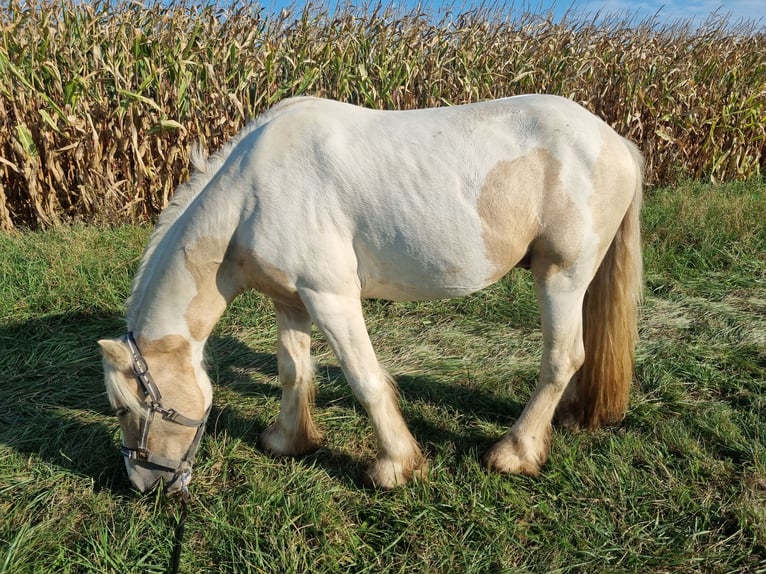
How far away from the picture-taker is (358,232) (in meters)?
2.47

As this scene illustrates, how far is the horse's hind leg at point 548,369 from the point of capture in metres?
2.74

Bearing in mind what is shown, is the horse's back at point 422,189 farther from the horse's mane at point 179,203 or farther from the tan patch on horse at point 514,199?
the horse's mane at point 179,203

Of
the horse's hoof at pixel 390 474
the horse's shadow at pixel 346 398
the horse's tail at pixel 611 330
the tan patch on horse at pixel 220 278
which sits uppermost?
the tan patch on horse at pixel 220 278

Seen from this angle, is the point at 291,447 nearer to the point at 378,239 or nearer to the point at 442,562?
the point at 442,562

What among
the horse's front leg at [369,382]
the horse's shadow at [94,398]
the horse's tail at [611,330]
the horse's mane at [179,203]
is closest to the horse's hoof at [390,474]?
the horse's front leg at [369,382]

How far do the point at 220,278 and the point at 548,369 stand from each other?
1651 mm

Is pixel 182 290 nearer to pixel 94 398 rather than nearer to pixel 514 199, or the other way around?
pixel 514 199

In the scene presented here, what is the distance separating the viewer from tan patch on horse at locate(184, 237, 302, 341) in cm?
Result: 242

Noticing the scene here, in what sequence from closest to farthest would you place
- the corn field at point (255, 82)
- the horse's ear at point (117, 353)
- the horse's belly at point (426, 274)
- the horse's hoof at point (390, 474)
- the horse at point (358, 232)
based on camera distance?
1. the horse's ear at point (117, 353)
2. the horse at point (358, 232)
3. the horse's belly at point (426, 274)
4. the horse's hoof at point (390, 474)
5. the corn field at point (255, 82)

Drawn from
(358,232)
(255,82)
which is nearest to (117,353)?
(358,232)

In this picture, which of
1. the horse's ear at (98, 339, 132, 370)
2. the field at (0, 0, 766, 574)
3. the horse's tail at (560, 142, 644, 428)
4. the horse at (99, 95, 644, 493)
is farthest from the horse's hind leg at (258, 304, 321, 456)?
the horse's tail at (560, 142, 644, 428)

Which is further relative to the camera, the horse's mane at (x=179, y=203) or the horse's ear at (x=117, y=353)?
the horse's mane at (x=179, y=203)

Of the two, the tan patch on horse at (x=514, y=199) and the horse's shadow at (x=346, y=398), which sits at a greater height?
the tan patch on horse at (x=514, y=199)

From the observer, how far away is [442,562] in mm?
2303
